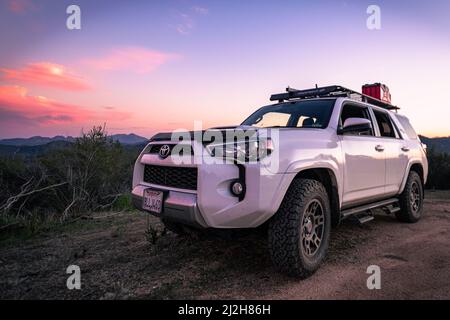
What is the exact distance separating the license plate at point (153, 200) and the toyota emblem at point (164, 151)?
14.3 inches

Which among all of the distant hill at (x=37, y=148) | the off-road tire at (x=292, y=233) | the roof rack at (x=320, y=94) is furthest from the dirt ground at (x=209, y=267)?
the distant hill at (x=37, y=148)

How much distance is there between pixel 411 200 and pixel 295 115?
286cm

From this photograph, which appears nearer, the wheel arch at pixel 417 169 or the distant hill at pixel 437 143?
the wheel arch at pixel 417 169

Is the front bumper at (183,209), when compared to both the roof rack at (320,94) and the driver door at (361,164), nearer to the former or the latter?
the driver door at (361,164)

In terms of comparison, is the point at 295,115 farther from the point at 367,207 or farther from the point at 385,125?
the point at 385,125

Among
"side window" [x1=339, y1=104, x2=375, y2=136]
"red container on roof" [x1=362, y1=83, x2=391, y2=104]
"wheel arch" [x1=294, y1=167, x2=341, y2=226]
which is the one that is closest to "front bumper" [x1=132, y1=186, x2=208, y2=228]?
"wheel arch" [x1=294, y1=167, x2=341, y2=226]

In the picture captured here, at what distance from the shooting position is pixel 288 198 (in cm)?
289

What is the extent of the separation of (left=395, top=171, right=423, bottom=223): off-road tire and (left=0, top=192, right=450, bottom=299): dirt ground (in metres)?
0.47

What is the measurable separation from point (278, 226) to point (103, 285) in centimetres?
169

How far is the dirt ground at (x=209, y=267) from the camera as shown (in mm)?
2727

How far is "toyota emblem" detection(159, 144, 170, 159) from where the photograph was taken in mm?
3074

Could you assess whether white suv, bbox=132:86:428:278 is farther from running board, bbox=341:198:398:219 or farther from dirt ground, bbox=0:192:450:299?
dirt ground, bbox=0:192:450:299
